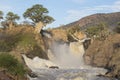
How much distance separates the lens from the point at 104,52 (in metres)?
78.9

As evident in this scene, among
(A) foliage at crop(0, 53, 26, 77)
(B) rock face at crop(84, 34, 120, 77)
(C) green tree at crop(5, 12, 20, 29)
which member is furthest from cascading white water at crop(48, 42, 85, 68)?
(A) foliage at crop(0, 53, 26, 77)

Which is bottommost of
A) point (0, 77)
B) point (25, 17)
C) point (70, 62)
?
point (70, 62)

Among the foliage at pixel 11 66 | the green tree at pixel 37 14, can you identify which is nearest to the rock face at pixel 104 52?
the green tree at pixel 37 14

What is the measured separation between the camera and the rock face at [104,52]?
73569 millimetres

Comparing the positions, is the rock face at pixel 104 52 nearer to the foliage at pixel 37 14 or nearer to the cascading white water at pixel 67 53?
the cascading white water at pixel 67 53

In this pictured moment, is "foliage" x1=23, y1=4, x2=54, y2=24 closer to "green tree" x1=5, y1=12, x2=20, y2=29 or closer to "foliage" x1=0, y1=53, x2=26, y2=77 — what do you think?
"green tree" x1=5, y1=12, x2=20, y2=29

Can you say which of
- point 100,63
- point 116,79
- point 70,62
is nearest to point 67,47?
point 70,62

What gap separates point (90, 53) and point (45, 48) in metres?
11.3

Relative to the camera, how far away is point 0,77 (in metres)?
21.2

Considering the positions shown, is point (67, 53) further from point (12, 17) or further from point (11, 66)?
point (11, 66)

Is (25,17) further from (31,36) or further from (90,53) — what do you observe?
(90,53)

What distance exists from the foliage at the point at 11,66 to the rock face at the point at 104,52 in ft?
149

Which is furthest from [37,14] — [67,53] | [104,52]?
[104,52]

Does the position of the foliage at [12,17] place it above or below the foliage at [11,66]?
above
